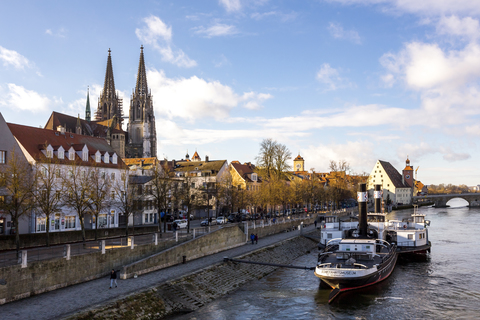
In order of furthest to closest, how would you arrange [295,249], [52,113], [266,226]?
[52,113], [266,226], [295,249]

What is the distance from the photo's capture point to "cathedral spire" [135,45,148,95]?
163125mm

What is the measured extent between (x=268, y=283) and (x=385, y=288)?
384 inches

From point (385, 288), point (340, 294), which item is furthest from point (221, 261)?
point (385, 288)

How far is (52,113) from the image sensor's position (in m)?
107

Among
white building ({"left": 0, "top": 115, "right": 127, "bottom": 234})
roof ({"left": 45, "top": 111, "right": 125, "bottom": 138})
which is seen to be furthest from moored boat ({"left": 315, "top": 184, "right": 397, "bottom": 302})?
roof ({"left": 45, "top": 111, "right": 125, "bottom": 138})

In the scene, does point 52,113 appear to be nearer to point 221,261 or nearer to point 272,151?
point 272,151

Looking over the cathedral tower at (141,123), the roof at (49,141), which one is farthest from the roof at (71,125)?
the roof at (49,141)

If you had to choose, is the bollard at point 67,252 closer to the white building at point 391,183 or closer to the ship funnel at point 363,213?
the ship funnel at point 363,213

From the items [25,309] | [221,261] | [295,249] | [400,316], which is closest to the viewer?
[25,309]

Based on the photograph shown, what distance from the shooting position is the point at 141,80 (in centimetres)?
16412

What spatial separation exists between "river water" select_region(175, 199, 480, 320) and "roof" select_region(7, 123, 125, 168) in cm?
2851

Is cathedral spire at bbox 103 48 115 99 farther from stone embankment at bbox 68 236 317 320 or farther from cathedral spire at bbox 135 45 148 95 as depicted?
stone embankment at bbox 68 236 317 320

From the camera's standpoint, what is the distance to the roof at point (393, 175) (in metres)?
169

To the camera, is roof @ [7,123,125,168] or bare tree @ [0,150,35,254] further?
roof @ [7,123,125,168]
